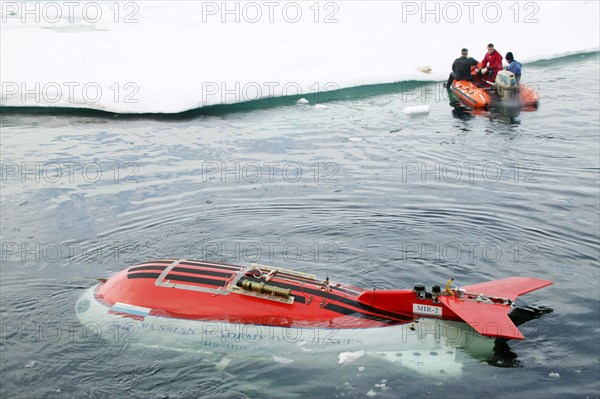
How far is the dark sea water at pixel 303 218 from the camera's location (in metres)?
6.73

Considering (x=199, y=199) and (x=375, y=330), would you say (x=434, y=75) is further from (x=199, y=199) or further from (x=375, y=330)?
(x=375, y=330)

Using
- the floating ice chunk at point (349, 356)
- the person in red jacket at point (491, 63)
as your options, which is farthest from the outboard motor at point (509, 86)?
the floating ice chunk at point (349, 356)

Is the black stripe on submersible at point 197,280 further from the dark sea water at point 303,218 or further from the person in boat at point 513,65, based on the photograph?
the person in boat at point 513,65

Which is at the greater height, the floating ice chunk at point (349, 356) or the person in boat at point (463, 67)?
the person in boat at point (463, 67)

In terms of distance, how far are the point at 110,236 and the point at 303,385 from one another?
5120 millimetres

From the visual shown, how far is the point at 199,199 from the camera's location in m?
11.9

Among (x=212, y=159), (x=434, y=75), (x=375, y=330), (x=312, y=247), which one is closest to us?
(x=375, y=330)

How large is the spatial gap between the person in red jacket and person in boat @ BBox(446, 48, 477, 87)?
1.11 ft

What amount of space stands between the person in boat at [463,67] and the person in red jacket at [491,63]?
0.34 m

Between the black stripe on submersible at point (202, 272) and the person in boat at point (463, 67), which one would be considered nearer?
the black stripe on submersible at point (202, 272)

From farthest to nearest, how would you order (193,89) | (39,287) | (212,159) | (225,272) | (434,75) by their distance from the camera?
1. (434,75)
2. (193,89)
3. (212,159)
4. (39,287)
5. (225,272)

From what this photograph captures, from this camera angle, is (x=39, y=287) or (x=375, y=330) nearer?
(x=375, y=330)

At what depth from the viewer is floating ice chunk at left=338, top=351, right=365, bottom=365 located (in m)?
6.74

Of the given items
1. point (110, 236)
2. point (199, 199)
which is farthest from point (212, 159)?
point (110, 236)
